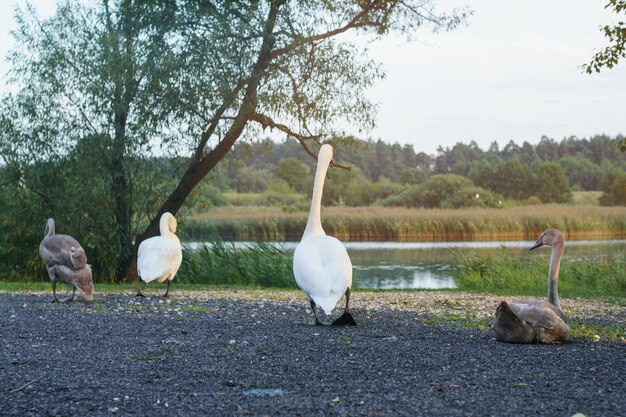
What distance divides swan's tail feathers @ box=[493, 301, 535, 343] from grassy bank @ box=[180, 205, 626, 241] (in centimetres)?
3085

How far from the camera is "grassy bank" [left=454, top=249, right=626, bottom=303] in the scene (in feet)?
58.3

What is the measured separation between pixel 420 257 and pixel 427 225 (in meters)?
8.15

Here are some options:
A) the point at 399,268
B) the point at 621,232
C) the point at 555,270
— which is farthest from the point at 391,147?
the point at 555,270

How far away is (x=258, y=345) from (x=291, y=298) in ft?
19.0

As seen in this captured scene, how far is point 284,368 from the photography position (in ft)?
24.3

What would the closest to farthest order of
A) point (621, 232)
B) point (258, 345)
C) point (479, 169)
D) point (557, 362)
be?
point (557, 362) < point (258, 345) < point (621, 232) < point (479, 169)

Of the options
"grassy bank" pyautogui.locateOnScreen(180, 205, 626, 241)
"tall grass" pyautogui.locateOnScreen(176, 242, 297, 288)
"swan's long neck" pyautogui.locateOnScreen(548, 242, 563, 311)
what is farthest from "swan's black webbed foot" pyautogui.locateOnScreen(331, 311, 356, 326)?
"grassy bank" pyautogui.locateOnScreen(180, 205, 626, 241)

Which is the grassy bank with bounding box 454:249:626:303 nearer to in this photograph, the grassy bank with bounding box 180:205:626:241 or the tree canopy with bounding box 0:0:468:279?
the tree canopy with bounding box 0:0:468:279

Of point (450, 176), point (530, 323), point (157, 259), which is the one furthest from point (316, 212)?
point (450, 176)

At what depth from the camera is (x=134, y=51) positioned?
18.6 m

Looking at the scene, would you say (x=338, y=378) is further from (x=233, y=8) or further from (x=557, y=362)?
(x=233, y=8)

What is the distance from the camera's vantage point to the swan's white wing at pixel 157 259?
1380 cm

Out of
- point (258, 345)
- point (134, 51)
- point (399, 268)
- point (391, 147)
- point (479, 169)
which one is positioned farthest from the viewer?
point (391, 147)

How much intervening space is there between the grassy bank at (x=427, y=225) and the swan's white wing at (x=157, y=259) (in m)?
25.1
